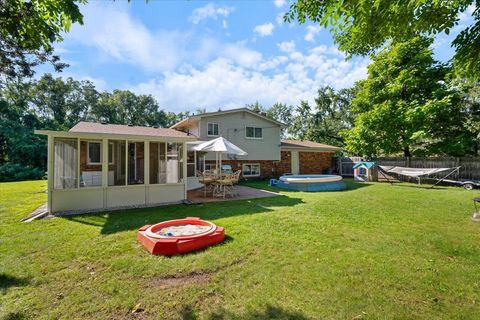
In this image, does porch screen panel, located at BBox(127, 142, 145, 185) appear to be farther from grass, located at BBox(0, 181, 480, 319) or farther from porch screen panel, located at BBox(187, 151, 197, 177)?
porch screen panel, located at BBox(187, 151, 197, 177)

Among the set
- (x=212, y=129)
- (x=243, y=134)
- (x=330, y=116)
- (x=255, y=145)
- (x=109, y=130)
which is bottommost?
(x=255, y=145)

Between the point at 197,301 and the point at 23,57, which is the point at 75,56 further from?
the point at 197,301

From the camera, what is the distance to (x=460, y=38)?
3.40 m

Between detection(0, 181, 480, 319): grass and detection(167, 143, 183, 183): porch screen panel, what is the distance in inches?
114

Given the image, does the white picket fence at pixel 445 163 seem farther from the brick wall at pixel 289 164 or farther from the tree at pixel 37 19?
the tree at pixel 37 19

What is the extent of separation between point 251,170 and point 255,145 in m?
1.92

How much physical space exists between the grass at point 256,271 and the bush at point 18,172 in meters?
19.2

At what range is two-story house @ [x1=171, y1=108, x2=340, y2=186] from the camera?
16312mm

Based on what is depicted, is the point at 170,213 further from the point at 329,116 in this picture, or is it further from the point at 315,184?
the point at 329,116

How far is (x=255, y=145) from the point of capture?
1783 centimetres

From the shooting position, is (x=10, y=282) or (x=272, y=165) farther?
(x=272, y=165)

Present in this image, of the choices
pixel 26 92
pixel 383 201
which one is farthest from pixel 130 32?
pixel 26 92

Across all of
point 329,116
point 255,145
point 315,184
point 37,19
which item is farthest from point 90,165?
point 329,116

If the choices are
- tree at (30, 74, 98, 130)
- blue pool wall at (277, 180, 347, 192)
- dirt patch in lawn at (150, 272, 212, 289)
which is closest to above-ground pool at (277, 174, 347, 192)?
blue pool wall at (277, 180, 347, 192)
